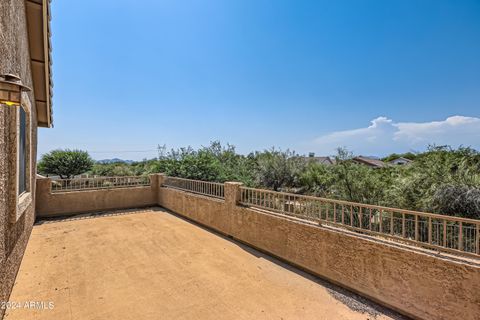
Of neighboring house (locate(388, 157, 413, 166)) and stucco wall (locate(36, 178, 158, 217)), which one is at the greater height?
neighboring house (locate(388, 157, 413, 166))

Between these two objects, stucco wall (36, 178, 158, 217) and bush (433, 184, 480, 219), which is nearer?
bush (433, 184, 480, 219)

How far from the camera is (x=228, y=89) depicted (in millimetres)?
14422

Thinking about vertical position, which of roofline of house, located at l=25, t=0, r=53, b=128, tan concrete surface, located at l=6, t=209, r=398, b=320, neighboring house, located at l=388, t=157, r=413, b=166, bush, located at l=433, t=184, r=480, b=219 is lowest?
tan concrete surface, located at l=6, t=209, r=398, b=320

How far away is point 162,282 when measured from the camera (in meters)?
3.81

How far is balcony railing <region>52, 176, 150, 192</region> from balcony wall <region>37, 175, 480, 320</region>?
5.35 m

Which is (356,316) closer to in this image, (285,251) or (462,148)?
(285,251)

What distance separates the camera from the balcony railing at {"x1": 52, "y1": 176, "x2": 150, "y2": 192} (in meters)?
8.92

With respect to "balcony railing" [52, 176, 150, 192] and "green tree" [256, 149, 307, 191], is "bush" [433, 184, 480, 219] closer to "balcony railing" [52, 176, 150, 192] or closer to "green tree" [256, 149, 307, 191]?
"green tree" [256, 149, 307, 191]

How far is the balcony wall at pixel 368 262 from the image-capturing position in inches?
103

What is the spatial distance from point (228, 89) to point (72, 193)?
33.2 feet

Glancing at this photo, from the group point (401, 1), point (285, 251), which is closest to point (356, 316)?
point (285, 251)

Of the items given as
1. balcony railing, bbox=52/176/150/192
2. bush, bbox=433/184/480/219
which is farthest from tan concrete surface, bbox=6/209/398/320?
bush, bbox=433/184/480/219

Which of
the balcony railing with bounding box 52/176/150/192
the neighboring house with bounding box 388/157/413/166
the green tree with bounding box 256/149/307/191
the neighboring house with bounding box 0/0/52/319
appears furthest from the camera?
the green tree with bounding box 256/149/307/191

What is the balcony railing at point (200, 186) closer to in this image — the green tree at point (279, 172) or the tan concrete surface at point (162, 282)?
the tan concrete surface at point (162, 282)
